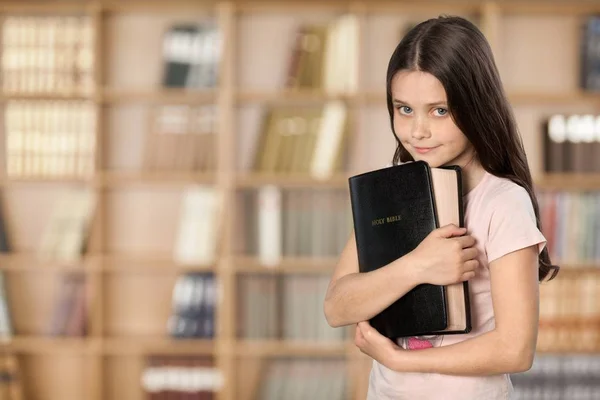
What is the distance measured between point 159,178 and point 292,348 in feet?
3.28

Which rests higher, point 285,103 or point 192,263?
point 285,103

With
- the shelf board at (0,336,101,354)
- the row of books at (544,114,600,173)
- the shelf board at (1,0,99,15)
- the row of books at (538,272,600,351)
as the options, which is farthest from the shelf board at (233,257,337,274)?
the shelf board at (1,0,99,15)

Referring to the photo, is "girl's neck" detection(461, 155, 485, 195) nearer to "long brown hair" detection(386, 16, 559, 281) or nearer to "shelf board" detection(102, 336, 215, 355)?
"long brown hair" detection(386, 16, 559, 281)

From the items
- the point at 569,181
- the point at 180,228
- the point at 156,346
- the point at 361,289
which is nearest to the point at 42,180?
the point at 180,228

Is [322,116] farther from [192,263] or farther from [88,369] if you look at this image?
[88,369]

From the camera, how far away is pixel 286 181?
3.81m

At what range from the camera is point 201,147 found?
3844 millimetres

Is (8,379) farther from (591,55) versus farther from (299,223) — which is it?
(591,55)

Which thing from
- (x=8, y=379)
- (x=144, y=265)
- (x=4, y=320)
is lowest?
(x=8, y=379)

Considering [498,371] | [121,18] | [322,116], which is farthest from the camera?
[121,18]

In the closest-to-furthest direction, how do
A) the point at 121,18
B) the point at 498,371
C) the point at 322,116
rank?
1. the point at 498,371
2. the point at 322,116
3. the point at 121,18

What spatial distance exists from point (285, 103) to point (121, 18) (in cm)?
95

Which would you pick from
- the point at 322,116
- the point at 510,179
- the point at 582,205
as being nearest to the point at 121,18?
the point at 322,116

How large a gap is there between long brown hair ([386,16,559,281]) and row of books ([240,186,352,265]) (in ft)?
8.58
